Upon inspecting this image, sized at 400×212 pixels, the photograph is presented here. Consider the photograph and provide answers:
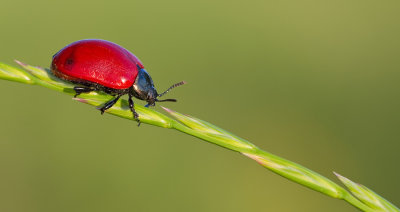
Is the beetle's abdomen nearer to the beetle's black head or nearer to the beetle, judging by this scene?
the beetle

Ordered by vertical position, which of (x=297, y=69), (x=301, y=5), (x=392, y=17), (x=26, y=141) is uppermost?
(x=392, y=17)

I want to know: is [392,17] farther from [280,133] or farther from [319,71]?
[280,133]

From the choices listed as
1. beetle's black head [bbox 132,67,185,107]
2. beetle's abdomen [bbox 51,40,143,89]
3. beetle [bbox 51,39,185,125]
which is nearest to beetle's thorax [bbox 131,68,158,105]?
beetle's black head [bbox 132,67,185,107]

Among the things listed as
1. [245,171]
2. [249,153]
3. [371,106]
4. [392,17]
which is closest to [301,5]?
[392,17]

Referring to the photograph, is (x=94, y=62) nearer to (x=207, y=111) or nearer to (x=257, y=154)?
(x=257, y=154)

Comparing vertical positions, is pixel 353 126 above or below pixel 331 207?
above

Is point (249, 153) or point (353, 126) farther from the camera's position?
point (353, 126)

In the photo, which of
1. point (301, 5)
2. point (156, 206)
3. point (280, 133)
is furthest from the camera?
point (301, 5)
